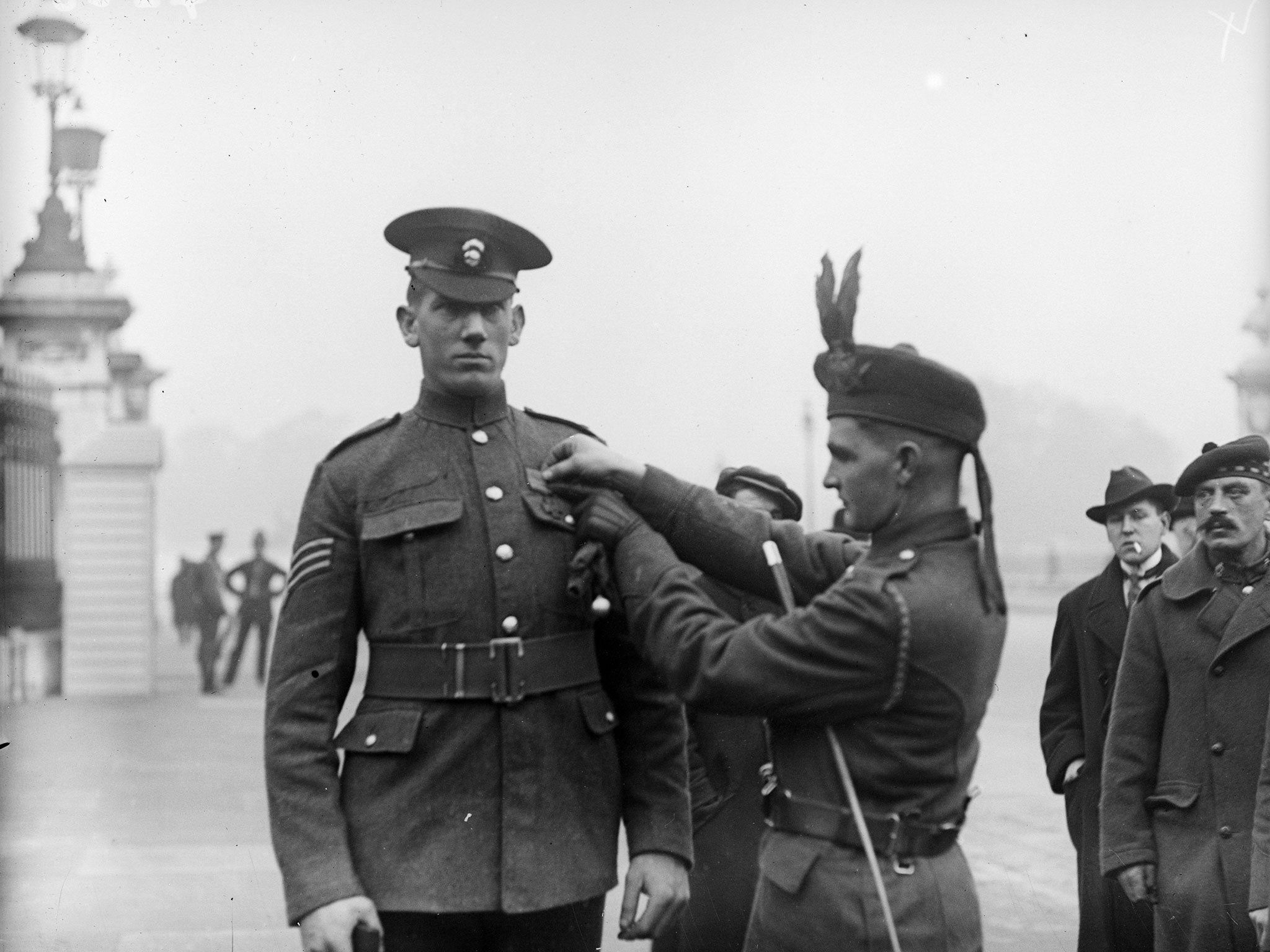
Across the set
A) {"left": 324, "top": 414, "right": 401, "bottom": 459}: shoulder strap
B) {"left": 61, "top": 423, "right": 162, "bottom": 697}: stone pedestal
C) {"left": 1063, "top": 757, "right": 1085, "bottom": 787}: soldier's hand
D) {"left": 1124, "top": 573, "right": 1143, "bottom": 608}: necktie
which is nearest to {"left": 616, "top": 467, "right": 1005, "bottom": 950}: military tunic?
{"left": 324, "top": 414, "right": 401, "bottom": 459}: shoulder strap

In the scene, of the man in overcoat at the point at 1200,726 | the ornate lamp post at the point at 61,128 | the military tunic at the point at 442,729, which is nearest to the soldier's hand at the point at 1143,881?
the man in overcoat at the point at 1200,726

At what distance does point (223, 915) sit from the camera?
6875 mm

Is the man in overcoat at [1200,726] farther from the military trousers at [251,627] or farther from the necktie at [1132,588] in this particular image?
the military trousers at [251,627]

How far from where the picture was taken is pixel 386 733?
3.02 m

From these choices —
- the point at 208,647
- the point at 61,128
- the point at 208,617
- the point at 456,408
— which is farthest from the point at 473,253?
the point at 208,647

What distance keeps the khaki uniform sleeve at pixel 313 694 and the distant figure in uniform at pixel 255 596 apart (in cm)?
1434

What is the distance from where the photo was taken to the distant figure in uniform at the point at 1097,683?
5492 millimetres

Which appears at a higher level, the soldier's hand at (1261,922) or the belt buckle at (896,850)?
the belt buckle at (896,850)

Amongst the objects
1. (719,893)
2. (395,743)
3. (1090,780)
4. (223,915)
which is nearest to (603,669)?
(395,743)

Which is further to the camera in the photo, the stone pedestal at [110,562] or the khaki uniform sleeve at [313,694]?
the stone pedestal at [110,562]

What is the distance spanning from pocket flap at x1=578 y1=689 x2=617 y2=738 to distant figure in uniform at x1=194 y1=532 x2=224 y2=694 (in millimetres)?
14354

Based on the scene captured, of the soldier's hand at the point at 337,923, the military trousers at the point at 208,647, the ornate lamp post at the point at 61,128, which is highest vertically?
the ornate lamp post at the point at 61,128

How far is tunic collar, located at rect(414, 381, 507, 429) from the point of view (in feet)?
10.7

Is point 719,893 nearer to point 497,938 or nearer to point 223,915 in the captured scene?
point 497,938
